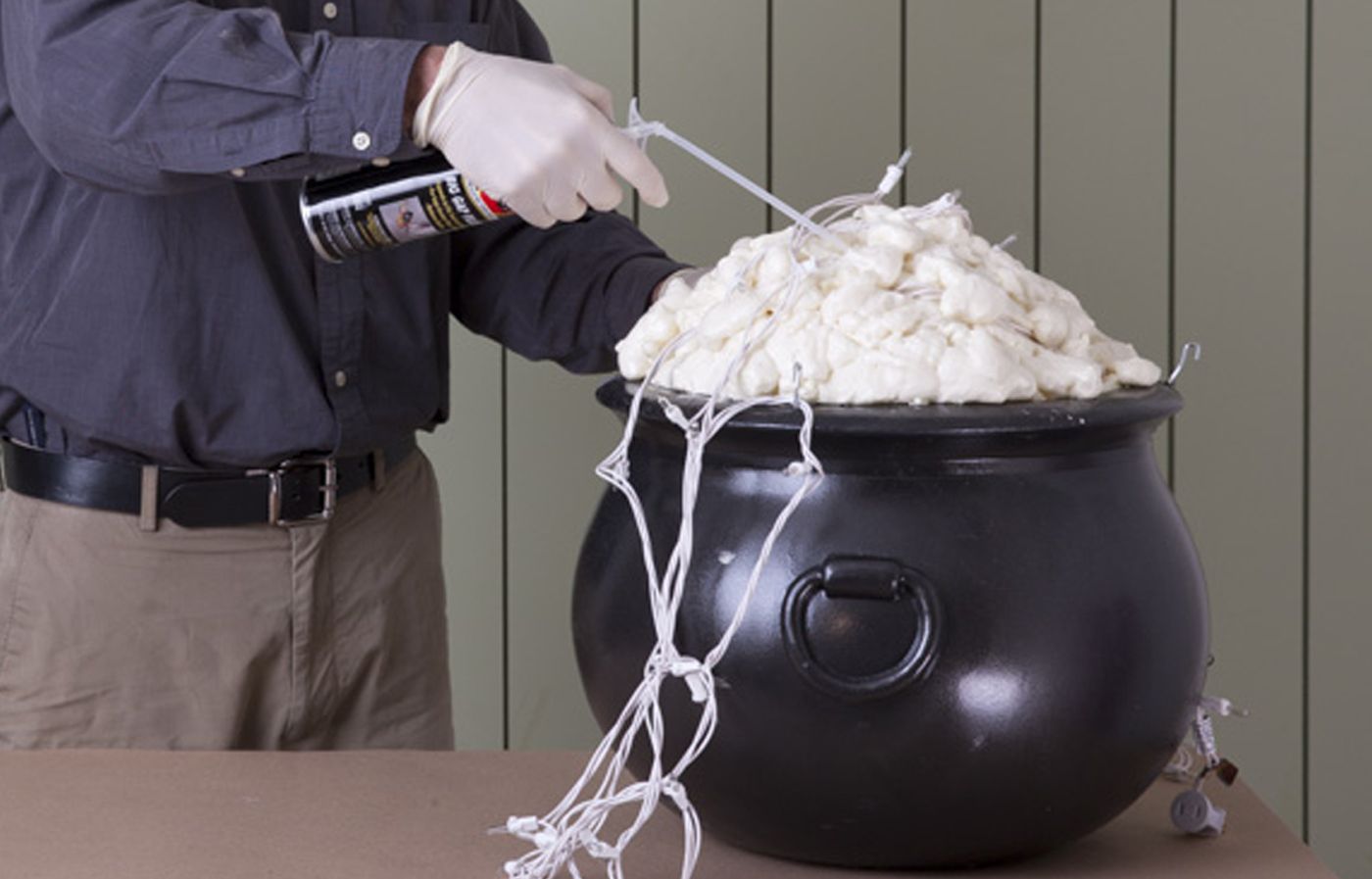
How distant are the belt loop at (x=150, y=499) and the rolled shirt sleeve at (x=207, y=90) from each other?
A: 0.38 metres

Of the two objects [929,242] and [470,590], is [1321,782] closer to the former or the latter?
[470,590]

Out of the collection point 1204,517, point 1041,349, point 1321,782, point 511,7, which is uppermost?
point 511,7

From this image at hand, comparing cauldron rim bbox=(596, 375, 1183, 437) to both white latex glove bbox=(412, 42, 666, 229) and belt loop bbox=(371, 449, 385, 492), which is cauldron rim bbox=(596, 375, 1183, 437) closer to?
white latex glove bbox=(412, 42, 666, 229)

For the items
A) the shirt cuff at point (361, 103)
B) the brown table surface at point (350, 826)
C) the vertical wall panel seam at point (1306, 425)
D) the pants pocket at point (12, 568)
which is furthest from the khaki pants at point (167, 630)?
the vertical wall panel seam at point (1306, 425)

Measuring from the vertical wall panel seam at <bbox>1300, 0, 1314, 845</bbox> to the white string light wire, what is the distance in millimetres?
1600

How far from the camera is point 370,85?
5.12 ft

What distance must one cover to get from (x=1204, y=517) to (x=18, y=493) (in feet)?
5.32

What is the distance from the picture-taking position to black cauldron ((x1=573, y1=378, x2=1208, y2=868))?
1.14 m

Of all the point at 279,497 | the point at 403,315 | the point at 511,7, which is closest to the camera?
the point at 279,497

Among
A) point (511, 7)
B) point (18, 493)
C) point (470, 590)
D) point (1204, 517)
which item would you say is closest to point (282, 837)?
point (18, 493)

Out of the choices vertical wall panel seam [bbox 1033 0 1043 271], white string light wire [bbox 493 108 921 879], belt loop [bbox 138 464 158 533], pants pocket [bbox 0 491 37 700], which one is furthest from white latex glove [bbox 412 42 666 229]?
vertical wall panel seam [bbox 1033 0 1043 271]

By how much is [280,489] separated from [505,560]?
823mm

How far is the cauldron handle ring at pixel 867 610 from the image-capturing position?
44.7 inches

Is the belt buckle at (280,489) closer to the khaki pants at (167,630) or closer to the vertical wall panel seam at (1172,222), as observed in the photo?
the khaki pants at (167,630)
